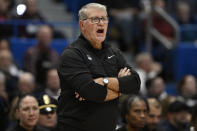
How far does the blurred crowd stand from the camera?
22.5 feet

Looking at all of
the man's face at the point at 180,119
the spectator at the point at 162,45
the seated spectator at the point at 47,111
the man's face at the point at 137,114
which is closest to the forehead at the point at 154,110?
the man's face at the point at 180,119

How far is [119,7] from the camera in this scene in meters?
12.8

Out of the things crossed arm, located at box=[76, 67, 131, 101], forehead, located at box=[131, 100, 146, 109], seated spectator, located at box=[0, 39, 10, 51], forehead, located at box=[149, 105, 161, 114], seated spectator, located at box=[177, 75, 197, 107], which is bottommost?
seated spectator, located at box=[177, 75, 197, 107]

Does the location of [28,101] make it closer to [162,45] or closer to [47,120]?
[47,120]

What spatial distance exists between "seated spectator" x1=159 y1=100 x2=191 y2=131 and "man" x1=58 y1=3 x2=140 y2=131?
3.08 meters

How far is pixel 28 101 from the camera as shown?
6.45 m

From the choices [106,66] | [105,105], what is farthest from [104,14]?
[105,105]

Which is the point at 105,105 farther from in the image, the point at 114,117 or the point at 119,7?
the point at 119,7

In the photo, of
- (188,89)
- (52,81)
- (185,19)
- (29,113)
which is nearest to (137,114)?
(29,113)

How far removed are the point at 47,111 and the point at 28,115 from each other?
0.57 metres

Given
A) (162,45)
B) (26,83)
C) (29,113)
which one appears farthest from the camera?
(162,45)

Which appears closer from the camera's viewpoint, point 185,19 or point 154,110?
point 154,110

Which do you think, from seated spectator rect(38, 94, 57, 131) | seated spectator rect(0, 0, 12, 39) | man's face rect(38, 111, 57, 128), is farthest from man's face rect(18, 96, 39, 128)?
seated spectator rect(0, 0, 12, 39)

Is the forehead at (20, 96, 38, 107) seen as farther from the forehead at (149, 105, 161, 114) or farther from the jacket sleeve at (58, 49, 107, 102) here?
the forehead at (149, 105, 161, 114)
